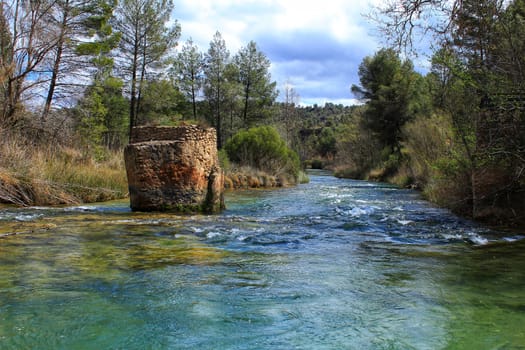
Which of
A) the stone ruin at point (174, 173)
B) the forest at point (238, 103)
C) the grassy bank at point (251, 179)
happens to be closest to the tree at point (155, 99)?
the forest at point (238, 103)

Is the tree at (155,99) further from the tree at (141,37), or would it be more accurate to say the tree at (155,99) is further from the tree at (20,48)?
the tree at (20,48)

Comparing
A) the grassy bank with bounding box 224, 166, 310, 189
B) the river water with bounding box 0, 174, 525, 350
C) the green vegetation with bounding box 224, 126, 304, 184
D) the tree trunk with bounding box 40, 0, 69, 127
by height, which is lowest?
the river water with bounding box 0, 174, 525, 350

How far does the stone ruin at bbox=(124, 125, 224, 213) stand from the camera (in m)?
11.3

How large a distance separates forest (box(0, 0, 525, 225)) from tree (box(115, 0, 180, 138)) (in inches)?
2.8

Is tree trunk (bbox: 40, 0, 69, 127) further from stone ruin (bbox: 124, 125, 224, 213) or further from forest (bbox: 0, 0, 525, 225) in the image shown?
stone ruin (bbox: 124, 125, 224, 213)

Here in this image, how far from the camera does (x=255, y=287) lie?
4.94 metres

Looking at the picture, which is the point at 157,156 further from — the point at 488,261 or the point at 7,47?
the point at 7,47

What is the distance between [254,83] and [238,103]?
2.74 m

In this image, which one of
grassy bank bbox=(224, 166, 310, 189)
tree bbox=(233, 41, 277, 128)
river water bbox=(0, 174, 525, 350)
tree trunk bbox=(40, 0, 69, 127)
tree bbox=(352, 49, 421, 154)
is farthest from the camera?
tree bbox=(233, 41, 277, 128)

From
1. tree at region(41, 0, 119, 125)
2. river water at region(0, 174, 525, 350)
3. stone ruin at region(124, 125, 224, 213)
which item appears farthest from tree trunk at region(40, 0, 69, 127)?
river water at region(0, 174, 525, 350)

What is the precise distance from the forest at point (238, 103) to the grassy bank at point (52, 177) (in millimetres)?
40

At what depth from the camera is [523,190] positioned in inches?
365

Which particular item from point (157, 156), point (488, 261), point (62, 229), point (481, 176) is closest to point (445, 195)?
point (481, 176)

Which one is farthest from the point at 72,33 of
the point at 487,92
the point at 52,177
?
the point at 487,92
